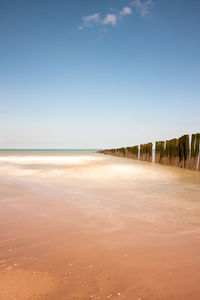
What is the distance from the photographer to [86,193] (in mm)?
4535

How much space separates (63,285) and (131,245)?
0.87 meters

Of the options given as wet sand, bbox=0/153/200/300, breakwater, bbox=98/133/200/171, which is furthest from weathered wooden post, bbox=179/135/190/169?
wet sand, bbox=0/153/200/300

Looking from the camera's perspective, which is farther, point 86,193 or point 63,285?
point 86,193

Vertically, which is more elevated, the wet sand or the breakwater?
the breakwater

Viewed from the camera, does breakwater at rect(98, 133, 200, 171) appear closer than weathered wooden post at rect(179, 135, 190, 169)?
Yes

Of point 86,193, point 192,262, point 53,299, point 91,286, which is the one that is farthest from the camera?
point 86,193

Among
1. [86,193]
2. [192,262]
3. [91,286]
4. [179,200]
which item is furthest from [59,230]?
[179,200]

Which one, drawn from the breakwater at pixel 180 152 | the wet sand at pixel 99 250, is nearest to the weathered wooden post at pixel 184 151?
the breakwater at pixel 180 152

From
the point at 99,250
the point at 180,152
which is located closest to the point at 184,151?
the point at 180,152

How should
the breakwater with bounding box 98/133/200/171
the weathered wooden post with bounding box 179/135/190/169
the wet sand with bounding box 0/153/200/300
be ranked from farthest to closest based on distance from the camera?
the weathered wooden post with bounding box 179/135/190/169 < the breakwater with bounding box 98/133/200/171 < the wet sand with bounding box 0/153/200/300

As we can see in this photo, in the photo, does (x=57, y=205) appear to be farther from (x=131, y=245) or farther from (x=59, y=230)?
(x=131, y=245)

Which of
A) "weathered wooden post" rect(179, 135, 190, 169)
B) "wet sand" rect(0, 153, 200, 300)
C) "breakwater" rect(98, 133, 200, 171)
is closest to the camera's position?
"wet sand" rect(0, 153, 200, 300)

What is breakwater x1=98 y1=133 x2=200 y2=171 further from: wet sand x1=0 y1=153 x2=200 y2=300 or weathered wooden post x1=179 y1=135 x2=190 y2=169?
wet sand x1=0 y1=153 x2=200 y2=300

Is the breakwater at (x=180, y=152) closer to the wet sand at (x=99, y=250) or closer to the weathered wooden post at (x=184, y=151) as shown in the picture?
the weathered wooden post at (x=184, y=151)
